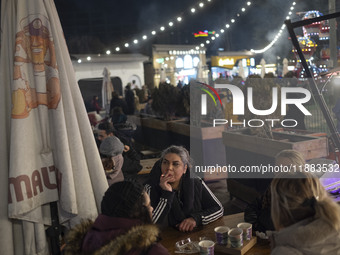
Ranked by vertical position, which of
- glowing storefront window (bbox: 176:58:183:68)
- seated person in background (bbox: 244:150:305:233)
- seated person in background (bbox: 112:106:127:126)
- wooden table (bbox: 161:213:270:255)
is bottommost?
wooden table (bbox: 161:213:270:255)

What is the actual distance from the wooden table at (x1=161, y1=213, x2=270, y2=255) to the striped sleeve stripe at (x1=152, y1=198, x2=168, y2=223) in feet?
0.40

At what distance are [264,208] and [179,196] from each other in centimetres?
77

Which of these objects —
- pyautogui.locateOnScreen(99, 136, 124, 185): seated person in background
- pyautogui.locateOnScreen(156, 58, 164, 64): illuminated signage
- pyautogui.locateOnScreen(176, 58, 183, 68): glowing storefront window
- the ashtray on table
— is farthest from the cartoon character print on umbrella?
pyautogui.locateOnScreen(176, 58, 183, 68): glowing storefront window

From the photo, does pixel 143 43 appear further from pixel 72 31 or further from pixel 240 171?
pixel 240 171

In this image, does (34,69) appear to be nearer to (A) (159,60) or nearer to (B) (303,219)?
(B) (303,219)

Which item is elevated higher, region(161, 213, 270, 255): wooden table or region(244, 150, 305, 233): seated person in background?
region(244, 150, 305, 233): seated person in background

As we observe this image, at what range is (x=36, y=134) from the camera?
2268 mm

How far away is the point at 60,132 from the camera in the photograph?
7.36 feet

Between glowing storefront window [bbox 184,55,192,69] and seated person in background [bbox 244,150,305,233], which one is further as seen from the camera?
glowing storefront window [bbox 184,55,192,69]

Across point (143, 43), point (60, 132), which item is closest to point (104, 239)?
point (60, 132)

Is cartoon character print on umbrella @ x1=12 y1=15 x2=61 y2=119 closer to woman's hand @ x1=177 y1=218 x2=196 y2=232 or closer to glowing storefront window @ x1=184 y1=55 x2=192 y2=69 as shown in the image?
woman's hand @ x1=177 y1=218 x2=196 y2=232

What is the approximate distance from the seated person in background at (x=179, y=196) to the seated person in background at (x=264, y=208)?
0.31m

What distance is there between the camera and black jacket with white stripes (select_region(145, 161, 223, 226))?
3209 millimetres

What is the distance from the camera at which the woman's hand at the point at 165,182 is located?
330 cm
